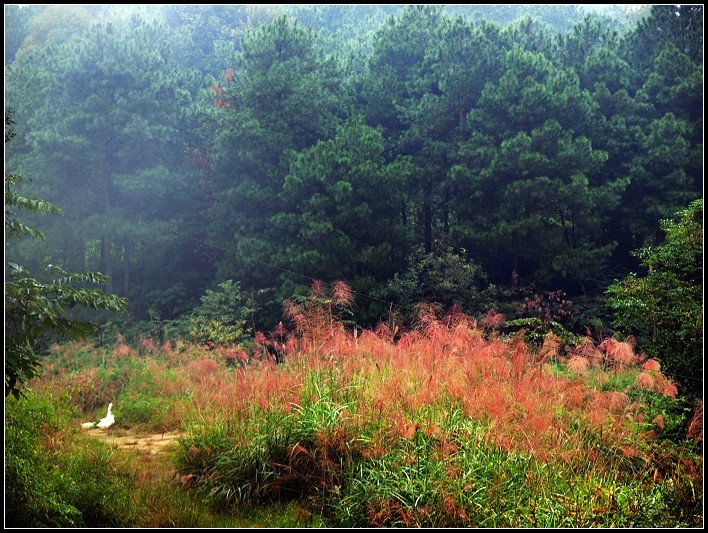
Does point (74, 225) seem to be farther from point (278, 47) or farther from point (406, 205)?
point (406, 205)

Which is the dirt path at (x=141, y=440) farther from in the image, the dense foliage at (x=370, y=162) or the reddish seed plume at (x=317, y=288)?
the dense foliage at (x=370, y=162)

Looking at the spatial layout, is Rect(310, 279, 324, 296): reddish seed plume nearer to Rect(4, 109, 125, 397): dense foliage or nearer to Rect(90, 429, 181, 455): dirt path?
Rect(90, 429, 181, 455): dirt path

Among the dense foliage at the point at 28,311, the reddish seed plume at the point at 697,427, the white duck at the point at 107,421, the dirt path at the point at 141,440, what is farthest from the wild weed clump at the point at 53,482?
the reddish seed plume at the point at 697,427

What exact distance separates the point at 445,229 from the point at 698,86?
5.47 meters

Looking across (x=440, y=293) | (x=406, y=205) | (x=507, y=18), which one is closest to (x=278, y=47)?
(x=406, y=205)

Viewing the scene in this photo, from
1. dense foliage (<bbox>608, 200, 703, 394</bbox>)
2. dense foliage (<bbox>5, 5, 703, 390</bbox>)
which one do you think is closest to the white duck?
dense foliage (<bbox>5, 5, 703, 390</bbox>)

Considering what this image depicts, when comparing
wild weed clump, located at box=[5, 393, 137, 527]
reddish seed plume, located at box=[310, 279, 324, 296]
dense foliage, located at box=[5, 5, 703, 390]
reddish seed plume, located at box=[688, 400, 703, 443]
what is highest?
dense foliage, located at box=[5, 5, 703, 390]

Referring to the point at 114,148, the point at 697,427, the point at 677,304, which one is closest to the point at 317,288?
the point at 677,304

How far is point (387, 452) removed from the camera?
4.42 meters

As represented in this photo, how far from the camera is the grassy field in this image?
399cm

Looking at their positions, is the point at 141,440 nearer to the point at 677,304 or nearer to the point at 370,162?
the point at 677,304

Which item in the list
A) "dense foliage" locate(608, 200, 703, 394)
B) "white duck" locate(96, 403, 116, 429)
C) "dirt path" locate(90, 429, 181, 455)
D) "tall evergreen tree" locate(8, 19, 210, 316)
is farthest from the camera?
"tall evergreen tree" locate(8, 19, 210, 316)

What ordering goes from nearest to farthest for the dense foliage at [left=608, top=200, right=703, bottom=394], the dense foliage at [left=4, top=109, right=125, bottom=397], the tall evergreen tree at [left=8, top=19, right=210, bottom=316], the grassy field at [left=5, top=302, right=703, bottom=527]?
the grassy field at [left=5, top=302, right=703, bottom=527] < the dense foliage at [left=4, top=109, right=125, bottom=397] < the dense foliage at [left=608, top=200, right=703, bottom=394] < the tall evergreen tree at [left=8, top=19, right=210, bottom=316]

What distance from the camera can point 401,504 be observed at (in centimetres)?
396
